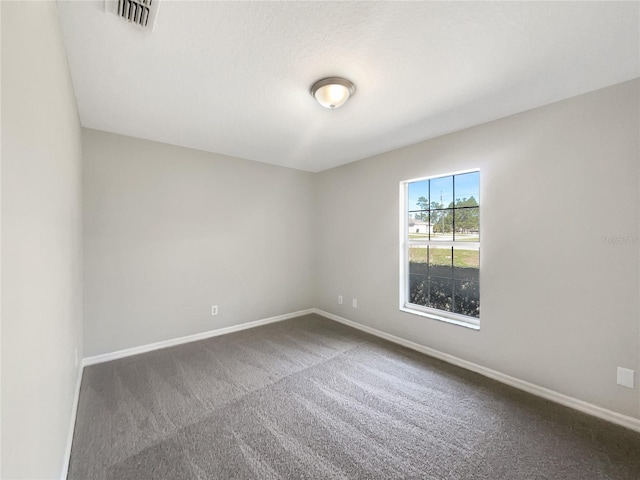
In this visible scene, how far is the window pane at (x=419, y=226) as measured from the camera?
10.8ft

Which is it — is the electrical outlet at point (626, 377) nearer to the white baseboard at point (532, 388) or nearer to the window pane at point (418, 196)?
the white baseboard at point (532, 388)

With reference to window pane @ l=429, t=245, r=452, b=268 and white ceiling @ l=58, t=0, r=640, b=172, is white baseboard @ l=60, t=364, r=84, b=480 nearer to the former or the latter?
white ceiling @ l=58, t=0, r=640, b=172

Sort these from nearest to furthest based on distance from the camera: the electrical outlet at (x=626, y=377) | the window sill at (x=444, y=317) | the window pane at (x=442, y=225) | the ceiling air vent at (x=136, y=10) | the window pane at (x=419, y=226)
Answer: the ceiling air vent at (x=136, y=10), the electrical outlet at (x=626, y=377), the window sill at (x=444, y=317), the window pane at (x=442, y=225), the window pane at (x=419, y=226)

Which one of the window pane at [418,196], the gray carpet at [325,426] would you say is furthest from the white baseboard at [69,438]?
the window pane at [418,196]

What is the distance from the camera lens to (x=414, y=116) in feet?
8.15

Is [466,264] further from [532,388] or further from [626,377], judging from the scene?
[626,377]

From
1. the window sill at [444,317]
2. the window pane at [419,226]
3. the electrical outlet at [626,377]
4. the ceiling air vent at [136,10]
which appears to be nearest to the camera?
the ceiling air vent at [136,10]

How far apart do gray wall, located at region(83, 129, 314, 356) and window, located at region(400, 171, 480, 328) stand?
6.16 feet

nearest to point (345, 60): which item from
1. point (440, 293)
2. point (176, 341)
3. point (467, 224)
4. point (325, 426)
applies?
point (467, 224)

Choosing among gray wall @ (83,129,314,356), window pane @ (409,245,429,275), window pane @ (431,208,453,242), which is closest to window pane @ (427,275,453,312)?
window pane @ (409,245,429,275)

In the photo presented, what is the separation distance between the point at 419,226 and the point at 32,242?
332 cm

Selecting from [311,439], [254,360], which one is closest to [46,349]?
[311,439]

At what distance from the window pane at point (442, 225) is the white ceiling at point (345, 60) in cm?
96

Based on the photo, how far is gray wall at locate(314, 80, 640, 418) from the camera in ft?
6.32
